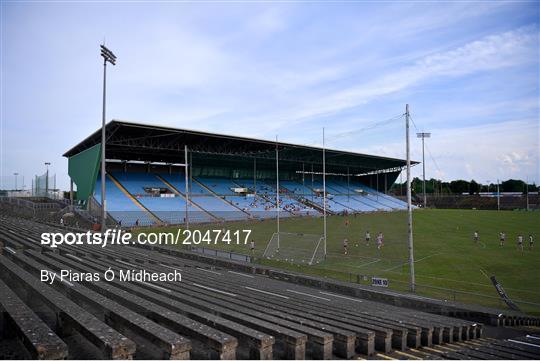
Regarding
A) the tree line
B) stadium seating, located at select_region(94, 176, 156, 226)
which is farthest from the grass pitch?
the tree line

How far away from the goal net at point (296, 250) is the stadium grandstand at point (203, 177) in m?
9.52

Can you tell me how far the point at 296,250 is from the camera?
25.4 metres

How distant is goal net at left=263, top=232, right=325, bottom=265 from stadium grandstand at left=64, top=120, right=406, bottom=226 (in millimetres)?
9519

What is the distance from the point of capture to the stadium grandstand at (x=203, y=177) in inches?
1874

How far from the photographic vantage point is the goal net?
2375 centimetres

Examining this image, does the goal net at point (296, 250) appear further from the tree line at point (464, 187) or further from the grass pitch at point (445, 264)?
the tree line at point (464, 187)

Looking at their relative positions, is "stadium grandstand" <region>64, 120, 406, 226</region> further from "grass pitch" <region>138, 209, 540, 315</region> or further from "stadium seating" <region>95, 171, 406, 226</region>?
"grass pitch" <region>138, 209, 540, 315</region>

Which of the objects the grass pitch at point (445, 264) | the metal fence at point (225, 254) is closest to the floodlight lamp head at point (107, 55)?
the metal fence at point (225, 254)

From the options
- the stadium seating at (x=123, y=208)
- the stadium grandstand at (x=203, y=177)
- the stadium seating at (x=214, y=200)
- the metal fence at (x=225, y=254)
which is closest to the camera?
the metal fence at (x=225, y=254)

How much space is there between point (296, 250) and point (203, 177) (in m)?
45.0

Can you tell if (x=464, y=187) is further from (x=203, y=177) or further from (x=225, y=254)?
(x=225, y=254)

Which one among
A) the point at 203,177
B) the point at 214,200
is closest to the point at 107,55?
the point at 214,200

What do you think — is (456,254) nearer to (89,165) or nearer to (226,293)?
(226,293)

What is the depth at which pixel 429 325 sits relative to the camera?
380 inches
